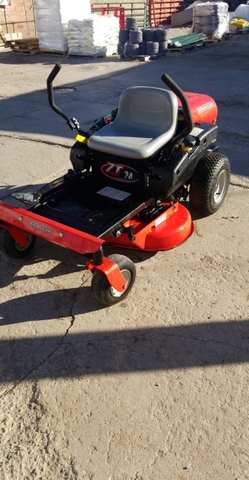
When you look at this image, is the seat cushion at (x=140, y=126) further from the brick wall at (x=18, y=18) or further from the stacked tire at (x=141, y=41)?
the brick wall at (x=18, y=18)

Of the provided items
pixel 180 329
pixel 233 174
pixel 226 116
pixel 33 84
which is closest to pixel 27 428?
pixel 180 329

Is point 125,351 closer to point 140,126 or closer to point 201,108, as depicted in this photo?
point 140,126

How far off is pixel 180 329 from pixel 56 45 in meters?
11.5

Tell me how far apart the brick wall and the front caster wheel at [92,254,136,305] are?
13722 mm

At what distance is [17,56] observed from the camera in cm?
1278

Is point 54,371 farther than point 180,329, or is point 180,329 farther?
point 180,329

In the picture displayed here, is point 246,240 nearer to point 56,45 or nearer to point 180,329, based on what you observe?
point 180,329

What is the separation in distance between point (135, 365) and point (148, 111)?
1.95 meters

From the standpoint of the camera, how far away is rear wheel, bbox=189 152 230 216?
352 cm

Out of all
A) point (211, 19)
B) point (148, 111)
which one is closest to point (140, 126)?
point (148, 111)

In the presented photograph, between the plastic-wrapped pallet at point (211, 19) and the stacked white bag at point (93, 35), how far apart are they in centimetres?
265

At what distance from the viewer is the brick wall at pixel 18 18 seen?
1412cm

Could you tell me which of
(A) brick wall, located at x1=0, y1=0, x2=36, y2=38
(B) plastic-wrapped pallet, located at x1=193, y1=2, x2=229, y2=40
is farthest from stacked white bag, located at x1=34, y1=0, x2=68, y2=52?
(B) plastic-wrapped pallet, located at x1=193, y1=2, x2=229, y2=40

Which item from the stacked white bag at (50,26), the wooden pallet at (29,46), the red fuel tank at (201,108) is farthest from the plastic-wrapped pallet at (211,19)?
the red fuel tank at (201,108)
